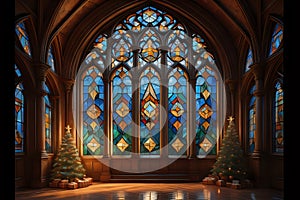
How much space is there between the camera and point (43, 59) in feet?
33.2

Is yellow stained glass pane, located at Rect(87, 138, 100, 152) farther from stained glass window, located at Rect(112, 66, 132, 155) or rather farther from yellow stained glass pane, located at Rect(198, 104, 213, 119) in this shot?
yellow stained glass pane, located at Rect(198, 104, 213, 119)

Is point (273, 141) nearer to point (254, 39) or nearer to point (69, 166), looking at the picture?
point (254, 39)

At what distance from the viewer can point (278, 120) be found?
9344 millimetres

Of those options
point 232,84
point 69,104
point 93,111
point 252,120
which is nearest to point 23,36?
point 69,104

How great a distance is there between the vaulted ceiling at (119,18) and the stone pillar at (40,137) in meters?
0.86

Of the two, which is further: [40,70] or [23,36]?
[40,70]

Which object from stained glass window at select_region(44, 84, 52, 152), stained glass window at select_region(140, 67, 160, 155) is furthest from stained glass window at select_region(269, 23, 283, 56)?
stained glass window at select_region(44, 84, 52, 152)

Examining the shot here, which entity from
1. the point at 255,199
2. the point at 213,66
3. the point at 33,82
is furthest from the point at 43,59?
the point at 255,199

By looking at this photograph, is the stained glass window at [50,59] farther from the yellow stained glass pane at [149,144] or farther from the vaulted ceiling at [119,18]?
the yellow stained glass pane at [149,144]

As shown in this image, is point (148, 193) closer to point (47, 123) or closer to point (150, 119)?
point (150, 119)

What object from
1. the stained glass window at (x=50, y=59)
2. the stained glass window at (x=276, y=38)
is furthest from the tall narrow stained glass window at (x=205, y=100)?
the stained glass window at (x=50, y=59)

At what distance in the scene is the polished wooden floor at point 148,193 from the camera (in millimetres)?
7993

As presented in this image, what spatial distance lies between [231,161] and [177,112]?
280 centimetres

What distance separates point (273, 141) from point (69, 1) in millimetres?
6845
